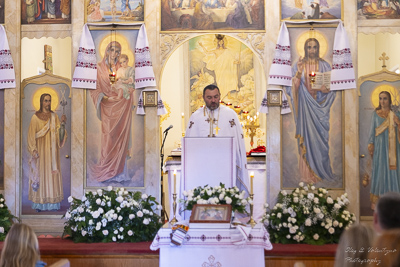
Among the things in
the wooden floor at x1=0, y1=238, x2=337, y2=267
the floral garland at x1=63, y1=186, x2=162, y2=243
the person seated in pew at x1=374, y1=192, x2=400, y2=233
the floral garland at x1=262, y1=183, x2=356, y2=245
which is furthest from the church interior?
the person seated in pew at x1=374, y1=192, x2=400, y2=233

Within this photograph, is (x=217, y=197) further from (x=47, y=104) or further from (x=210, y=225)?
(x=47, y=104)

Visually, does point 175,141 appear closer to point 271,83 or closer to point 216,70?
point 216,70

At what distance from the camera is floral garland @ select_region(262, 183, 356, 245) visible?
941 centimetres

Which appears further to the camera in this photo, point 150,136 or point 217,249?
point 150,136

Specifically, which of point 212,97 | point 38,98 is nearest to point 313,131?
point 212,97

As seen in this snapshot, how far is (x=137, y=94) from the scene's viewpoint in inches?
427

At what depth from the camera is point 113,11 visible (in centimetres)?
1091

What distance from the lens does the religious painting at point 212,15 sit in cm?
1080

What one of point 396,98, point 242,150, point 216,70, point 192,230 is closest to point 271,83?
point 242,150

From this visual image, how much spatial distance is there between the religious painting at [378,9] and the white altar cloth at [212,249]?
17.8 ft

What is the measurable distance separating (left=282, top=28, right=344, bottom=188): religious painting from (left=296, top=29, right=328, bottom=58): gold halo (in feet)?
0.21

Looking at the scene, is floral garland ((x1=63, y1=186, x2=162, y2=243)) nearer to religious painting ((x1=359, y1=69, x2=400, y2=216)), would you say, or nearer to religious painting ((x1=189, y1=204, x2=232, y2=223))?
religious painting ((x1=189, y1=204, x2=232, y2=223))

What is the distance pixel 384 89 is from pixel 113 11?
526cm

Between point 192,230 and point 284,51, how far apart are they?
15.3 ft
